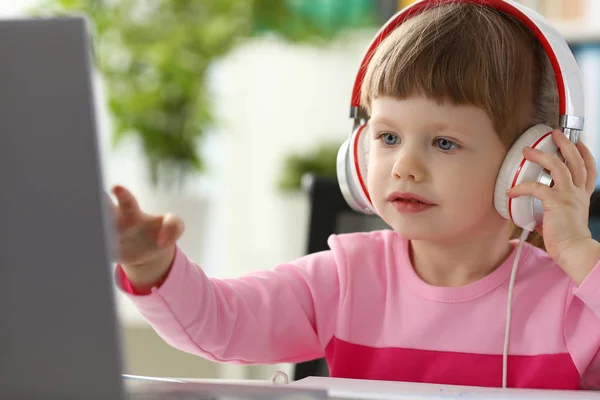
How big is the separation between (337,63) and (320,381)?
240 centimetres

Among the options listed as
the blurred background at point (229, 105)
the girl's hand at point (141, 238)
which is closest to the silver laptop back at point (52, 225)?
the girl's hand at point (141, 238)

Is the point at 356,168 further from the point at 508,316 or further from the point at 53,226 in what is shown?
the point at 53,226

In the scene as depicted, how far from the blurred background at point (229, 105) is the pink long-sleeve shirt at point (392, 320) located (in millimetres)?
1565

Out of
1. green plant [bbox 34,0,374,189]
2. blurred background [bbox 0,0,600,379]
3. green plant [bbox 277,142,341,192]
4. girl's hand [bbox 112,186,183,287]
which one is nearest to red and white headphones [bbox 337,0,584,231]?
girl's hand [bbox 112,186,183,287]

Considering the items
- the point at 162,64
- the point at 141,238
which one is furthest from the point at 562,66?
the point at 162,64

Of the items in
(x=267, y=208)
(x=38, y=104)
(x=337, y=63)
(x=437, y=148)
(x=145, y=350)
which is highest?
(x=38, y=104)

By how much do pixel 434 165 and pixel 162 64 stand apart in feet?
6.67

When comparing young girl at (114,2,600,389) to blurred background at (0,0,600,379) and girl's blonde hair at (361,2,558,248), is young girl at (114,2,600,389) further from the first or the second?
blurred background at (0,0,600,379)

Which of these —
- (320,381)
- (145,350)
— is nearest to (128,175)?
(145,350)

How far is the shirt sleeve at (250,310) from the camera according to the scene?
885mm

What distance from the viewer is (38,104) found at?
20.0 inches

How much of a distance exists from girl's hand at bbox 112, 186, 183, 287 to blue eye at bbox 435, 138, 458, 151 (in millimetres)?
325

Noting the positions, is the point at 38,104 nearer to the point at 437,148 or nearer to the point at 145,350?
the point at 437,148

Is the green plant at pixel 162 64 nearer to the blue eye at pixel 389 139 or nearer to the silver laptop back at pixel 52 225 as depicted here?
the blue eye at pixel 389 139
